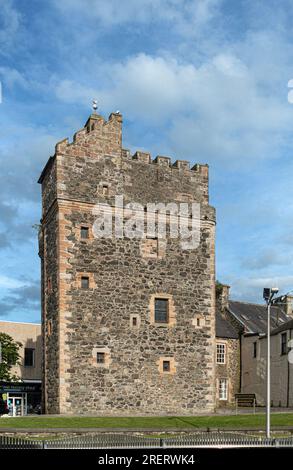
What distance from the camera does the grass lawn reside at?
91.2 ft

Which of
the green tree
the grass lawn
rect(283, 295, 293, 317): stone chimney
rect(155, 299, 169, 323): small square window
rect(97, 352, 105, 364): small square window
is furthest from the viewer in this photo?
rect(283, 295, 293, 317): stone chimney

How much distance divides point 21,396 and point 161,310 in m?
24.6

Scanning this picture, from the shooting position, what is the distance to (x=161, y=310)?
38.3 m

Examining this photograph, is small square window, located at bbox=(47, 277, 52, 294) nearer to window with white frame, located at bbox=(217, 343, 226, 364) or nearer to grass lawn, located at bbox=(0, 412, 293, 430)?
grass lawn, located at bbox=(0, 412, 293, 430)

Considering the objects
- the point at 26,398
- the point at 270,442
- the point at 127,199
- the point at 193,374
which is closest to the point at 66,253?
the point at 127,199

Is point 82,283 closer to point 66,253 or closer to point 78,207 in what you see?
point 66,253

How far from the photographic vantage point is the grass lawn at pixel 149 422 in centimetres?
2781

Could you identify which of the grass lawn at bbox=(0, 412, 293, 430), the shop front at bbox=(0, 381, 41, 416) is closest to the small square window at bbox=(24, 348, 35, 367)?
the shop front at bbox=(0, 381, 41, 416)

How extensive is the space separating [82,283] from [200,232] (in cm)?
857

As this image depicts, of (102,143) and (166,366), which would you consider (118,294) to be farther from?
(102,143)

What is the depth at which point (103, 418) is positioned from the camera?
105ft

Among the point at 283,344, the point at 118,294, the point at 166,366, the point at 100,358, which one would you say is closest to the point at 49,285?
the point at 118,294

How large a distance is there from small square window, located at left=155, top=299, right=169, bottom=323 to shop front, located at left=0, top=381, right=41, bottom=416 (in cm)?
2186

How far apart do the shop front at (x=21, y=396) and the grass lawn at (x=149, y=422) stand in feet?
83.1
